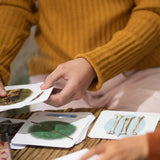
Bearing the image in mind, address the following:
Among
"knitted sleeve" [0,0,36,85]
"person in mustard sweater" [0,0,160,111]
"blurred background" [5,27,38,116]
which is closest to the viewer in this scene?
"person in mustard sweater" [0,0,160,111]

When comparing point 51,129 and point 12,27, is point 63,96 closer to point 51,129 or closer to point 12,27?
point 51,129

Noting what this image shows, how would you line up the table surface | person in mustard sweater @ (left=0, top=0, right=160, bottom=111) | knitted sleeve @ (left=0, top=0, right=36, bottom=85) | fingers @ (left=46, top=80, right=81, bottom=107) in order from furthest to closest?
1. knitted sleeve @ (left=0, top=0, right=36, bottom=85)
2. person in mustard sweater @ (left=0, top=0, right=160, bottom=111)
3. fingers @ (left=46, top=80, right=81, bottom=107)
4. the table surface

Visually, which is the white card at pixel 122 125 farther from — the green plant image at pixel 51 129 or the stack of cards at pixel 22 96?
the stack of cards at pixel 22 96

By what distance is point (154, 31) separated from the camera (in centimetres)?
110

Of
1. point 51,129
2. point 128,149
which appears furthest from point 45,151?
point 128,149

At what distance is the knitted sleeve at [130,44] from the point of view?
3.26ft

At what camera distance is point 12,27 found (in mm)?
1231

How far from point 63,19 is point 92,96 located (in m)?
0.30

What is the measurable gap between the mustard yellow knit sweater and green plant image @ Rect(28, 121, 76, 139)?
25cm

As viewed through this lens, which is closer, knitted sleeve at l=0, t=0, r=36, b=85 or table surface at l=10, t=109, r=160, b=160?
table surface at l=10, t=109, r=160, b=160

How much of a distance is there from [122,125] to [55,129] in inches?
6.9

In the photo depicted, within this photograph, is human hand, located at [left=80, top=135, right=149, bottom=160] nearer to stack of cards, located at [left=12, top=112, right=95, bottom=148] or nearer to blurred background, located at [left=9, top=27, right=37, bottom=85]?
stack of cards, located at [left=12, top=112, right=95, bottom=148]

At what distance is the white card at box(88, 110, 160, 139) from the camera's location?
2.72 ft

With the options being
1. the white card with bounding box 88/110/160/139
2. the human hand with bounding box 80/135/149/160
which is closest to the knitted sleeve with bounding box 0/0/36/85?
the white card with bounding box 88/110/160/139
